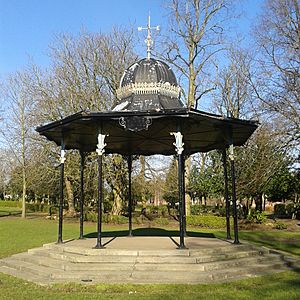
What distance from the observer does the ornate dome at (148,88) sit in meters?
12.4

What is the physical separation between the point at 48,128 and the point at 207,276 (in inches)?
261

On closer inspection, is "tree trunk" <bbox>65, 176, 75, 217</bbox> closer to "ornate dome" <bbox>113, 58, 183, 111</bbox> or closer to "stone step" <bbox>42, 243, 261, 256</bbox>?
"ornate dome" <bbox>113, 58, 183, 111</bbox>

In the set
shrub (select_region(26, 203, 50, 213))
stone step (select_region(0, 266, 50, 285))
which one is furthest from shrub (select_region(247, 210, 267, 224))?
shrub (select_region(26, 203, 50, 213))

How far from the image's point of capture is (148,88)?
1281 centimetres

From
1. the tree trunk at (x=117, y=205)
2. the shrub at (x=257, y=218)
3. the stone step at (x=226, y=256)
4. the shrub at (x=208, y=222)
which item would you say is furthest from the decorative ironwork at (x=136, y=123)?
the tree trunk at (x=117, y=205)

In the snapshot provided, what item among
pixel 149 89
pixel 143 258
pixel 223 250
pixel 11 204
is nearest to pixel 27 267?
pixel 143 258

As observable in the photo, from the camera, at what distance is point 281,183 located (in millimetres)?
36125

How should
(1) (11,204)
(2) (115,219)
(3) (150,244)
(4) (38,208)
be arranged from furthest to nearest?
(1) (11,204) → (4) (38,208) → (2) (115,219) → (3) (150,244)

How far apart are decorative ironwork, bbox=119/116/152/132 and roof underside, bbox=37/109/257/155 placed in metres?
0.04

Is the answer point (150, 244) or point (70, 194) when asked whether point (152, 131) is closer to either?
point (150, 244)

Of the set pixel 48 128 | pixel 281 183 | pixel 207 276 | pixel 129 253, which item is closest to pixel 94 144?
pixel 48 128

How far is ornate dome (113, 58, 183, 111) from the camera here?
12.4 meters

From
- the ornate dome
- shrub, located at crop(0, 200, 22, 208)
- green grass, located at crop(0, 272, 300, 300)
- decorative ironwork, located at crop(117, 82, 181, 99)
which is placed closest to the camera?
green grass, located at crop(0, 272, 300, 300)

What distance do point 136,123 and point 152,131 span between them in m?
2.93
